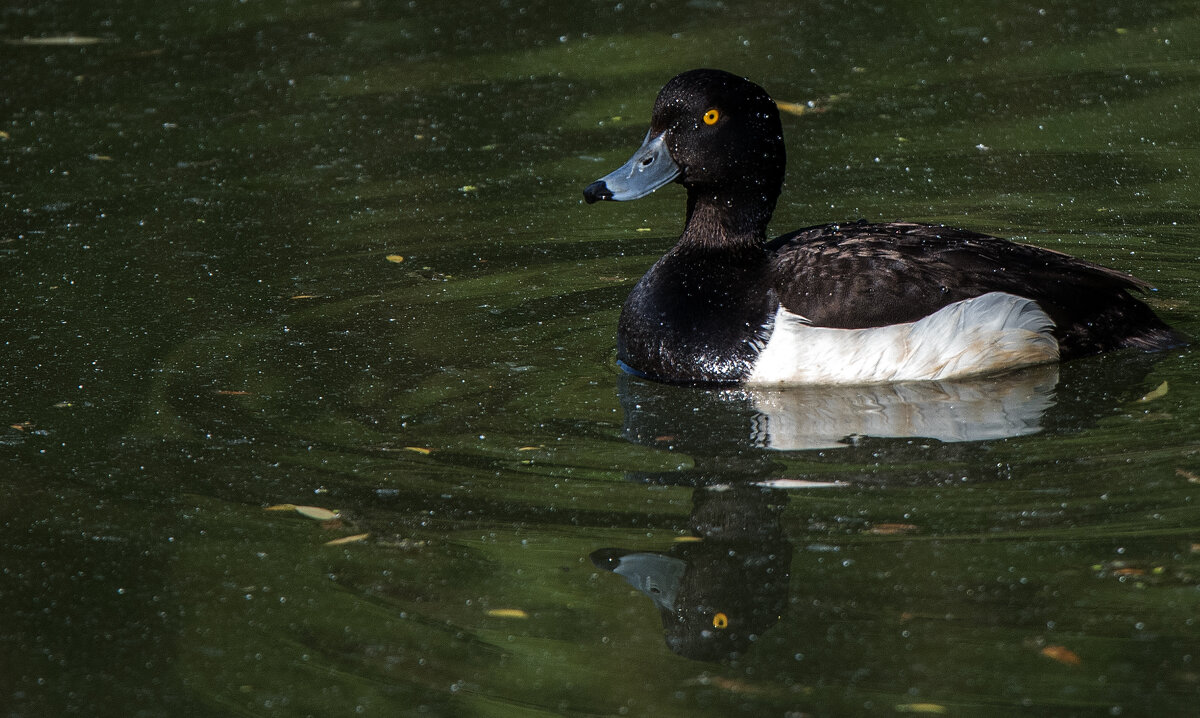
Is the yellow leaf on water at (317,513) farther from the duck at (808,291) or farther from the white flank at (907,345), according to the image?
the white flank at (907,345)

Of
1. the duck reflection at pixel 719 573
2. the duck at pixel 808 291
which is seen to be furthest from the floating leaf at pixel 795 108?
the duck reflection at pixel 719 573

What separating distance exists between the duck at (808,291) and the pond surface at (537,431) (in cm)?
14

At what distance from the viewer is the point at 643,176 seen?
7.00 meters

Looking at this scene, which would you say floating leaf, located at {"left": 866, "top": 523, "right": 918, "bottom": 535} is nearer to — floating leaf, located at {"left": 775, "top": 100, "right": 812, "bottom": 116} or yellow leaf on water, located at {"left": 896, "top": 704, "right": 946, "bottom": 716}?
yellow leaf on water, located at {"left": 896, "top": 704, "right": 946, "bottom": 716}

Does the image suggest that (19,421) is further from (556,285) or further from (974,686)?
(974,686)

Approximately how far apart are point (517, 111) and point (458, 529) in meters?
6.37

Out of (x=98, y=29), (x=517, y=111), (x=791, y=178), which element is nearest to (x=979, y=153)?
(x=791, y=178)

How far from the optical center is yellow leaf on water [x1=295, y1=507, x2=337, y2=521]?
5285mm

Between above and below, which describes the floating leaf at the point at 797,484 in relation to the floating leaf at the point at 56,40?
below

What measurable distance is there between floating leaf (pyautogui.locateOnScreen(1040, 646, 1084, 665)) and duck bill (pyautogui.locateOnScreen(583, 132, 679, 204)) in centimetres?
326

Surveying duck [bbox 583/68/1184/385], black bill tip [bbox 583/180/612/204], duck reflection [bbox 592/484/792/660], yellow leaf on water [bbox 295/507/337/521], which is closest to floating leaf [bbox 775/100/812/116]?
duck [bbox 583/68/1184/385]

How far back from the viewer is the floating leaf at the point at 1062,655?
4.19 metres

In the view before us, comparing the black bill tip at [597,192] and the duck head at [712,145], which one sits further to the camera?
the black bill tip at [597,192]

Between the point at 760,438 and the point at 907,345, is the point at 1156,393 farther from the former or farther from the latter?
the point at 760,438
